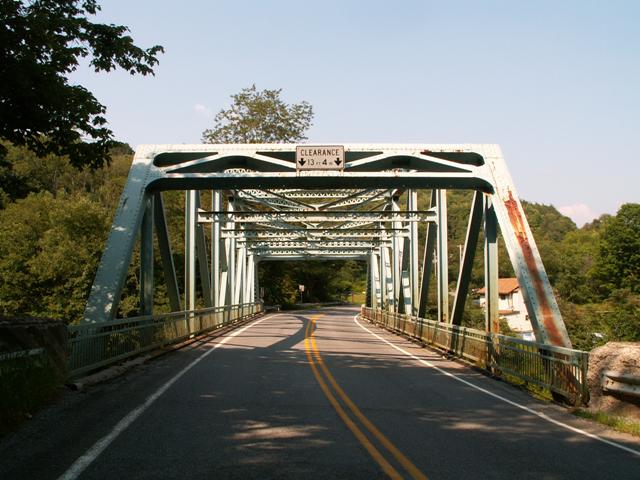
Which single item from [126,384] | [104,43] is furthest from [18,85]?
[126,384]

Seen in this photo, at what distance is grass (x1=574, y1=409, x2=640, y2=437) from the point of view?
8413 mm

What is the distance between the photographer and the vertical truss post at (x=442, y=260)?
22281 mm

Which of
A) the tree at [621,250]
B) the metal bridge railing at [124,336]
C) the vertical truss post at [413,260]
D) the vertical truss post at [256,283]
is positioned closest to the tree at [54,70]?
the metal bridge railing at [124,336]

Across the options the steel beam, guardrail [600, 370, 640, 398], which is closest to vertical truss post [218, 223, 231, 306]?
the steel beam

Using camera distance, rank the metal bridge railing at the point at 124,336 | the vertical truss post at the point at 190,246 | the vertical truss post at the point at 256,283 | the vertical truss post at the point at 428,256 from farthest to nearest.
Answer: the vertical truss post at the point at 256,283, the vertical truss post at the point at 428,256, the vertical truss post at the point at 190,246, the metal bridge railing at the point at 124,336

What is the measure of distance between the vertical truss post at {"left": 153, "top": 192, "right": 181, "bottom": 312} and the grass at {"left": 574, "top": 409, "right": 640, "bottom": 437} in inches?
456

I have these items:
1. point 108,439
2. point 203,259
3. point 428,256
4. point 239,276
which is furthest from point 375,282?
point 108,439

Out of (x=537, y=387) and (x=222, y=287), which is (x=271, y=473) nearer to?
(x=537, y=387)

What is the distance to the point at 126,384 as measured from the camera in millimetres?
11539

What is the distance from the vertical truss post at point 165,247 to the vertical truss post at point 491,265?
8264 millimetres

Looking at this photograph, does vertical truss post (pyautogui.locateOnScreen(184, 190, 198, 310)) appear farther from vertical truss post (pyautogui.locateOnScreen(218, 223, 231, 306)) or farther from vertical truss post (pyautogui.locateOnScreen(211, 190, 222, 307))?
vertical truss post (pyautogui.locateOnScreen(218, 223, 231, 306))

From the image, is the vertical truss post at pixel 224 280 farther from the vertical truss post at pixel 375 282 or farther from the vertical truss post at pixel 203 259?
the vertical truss post at pixel 375 282

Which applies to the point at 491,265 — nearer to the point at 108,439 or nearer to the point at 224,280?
the point at 108,439

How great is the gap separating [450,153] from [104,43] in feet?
27.3
